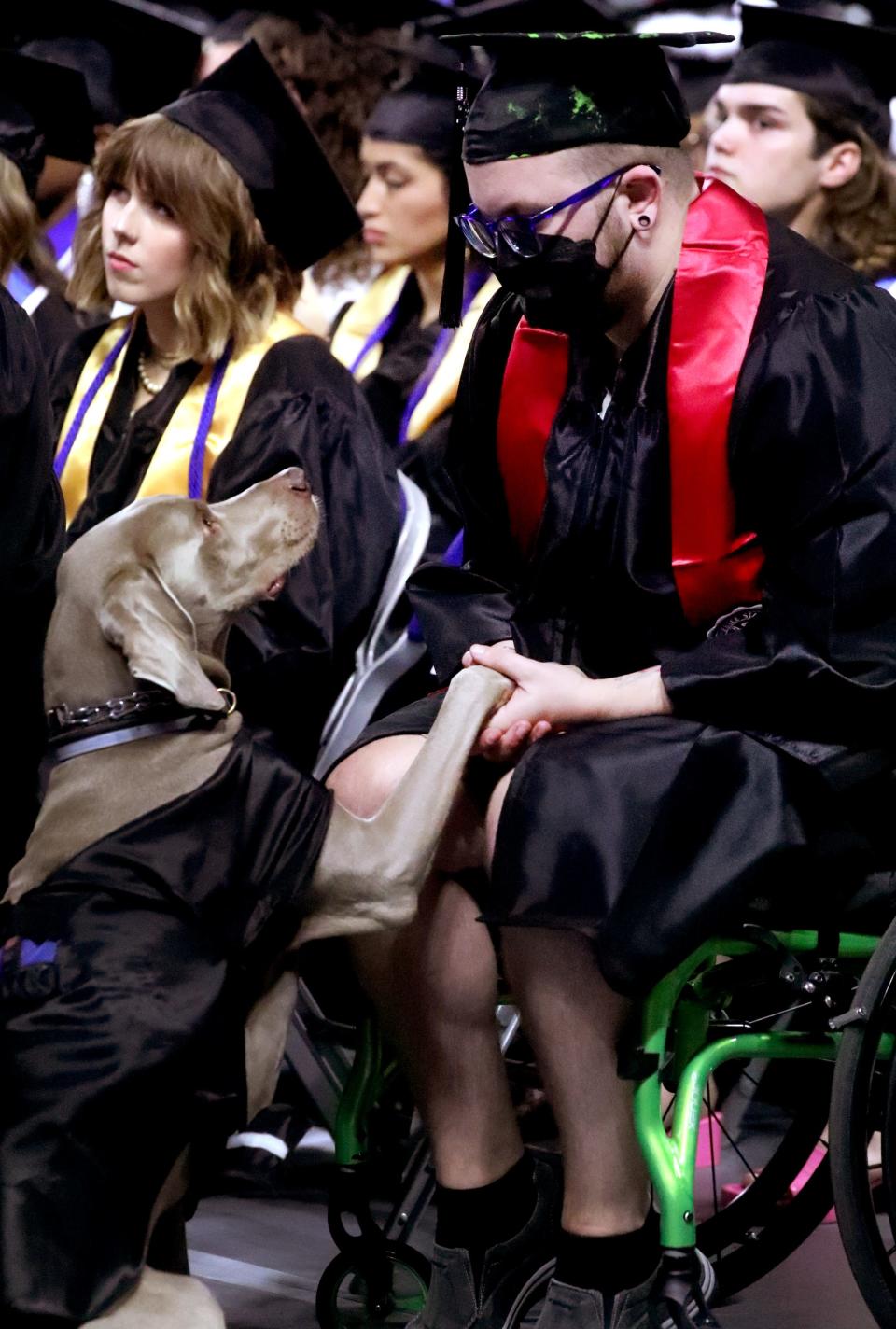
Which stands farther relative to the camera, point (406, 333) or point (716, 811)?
point (406, 333)

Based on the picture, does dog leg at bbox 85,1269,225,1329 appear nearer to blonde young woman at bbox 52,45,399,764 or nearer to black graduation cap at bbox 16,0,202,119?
blonde young woman at bbox 52,45,399,764

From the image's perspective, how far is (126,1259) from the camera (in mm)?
2416

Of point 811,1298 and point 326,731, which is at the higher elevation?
point 326,731

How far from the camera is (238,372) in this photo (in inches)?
151

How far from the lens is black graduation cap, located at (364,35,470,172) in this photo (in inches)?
204

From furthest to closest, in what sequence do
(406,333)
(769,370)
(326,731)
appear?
(406,333) < (326,731) < (769,370)

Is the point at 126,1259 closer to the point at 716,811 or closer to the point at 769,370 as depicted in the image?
the point at 716,811

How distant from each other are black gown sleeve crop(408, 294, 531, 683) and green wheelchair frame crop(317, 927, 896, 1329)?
566mm

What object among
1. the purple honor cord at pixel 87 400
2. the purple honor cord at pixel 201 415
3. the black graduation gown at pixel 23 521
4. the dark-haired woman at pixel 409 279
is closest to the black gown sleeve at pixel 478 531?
the black graduation gown at pixel 23 521

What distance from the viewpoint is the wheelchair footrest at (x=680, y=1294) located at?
248 centimetres

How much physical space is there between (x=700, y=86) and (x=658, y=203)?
3370mm

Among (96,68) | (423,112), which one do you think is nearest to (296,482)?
(423,112)

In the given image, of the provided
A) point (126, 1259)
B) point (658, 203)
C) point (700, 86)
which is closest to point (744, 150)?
point (700, 86)

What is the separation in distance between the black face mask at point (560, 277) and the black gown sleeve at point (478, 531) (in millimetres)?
200
